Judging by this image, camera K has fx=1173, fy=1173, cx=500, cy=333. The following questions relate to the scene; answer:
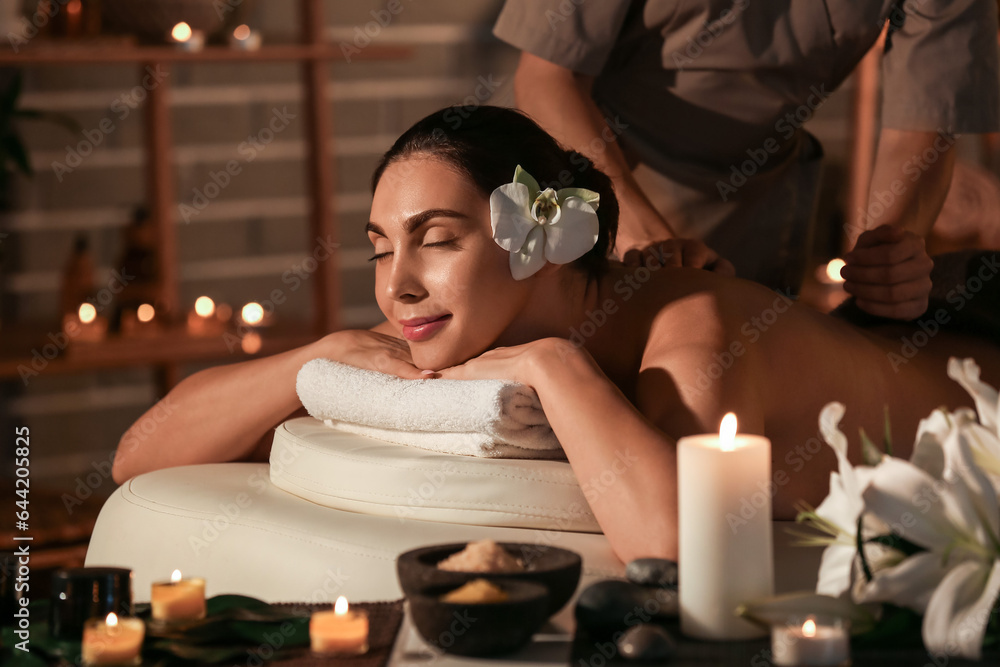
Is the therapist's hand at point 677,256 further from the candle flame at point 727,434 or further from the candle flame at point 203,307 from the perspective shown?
the candle flame at point 203,307

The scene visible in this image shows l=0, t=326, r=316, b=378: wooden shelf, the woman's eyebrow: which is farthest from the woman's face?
l=0, t=326, r=316, b=378: wooden shelf

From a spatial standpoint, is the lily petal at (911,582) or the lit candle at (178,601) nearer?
the lily petal at (911,582)

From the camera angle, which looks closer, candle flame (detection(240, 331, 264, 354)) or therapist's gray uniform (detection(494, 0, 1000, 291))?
therapist's gray uniform (detection(494, 0, 1000, 291))

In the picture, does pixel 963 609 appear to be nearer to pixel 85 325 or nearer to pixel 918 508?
pixel 918 508

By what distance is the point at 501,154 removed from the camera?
1524 millimetres

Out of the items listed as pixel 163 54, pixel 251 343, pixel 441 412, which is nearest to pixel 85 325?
pixel 251 343

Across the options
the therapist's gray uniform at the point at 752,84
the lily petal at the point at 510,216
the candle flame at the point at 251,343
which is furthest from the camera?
the candle flame at the point at 251,343

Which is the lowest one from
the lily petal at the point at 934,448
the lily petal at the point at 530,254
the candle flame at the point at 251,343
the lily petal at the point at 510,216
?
the candle flame at the point at 251,343

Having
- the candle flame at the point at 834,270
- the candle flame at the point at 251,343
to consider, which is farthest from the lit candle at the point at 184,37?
the candle flame at the point at 834,270

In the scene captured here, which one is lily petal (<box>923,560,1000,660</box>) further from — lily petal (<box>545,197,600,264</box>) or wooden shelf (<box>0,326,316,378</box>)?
wooden shelf (<box>0,326,316,378</box>)

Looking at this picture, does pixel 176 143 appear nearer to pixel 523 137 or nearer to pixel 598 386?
pixel 523 137

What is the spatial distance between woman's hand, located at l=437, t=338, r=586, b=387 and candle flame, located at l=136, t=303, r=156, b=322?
1842mm

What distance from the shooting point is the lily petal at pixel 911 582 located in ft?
3.17

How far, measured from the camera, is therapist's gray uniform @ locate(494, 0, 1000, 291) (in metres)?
2.06
